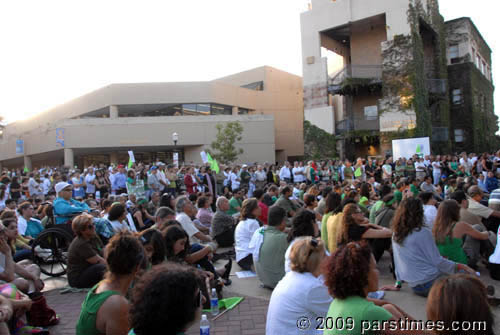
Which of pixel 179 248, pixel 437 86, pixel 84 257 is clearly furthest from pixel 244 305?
pixel 437 86

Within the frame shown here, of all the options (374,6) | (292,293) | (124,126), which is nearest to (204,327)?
(292,293)

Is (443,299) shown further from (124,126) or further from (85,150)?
(85,150)

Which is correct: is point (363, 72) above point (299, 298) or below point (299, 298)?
above

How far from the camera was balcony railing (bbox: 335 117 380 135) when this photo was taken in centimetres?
2717

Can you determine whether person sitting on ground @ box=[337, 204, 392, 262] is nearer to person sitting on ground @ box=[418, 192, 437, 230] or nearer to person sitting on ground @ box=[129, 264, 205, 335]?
person sitting on ground @ box=[418, 192, 437, 230]

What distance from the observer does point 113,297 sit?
255 cm

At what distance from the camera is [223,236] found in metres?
8.54

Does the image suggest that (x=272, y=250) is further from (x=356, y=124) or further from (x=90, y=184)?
(x=356, y=124)

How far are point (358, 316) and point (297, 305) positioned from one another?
697 millimetres

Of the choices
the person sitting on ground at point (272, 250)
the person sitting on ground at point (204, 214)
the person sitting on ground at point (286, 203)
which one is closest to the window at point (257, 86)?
the person sitting on ground at point (286, 203)

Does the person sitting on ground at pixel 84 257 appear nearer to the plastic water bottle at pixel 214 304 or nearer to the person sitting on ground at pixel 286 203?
the plastic water bottle at pixel 214 304

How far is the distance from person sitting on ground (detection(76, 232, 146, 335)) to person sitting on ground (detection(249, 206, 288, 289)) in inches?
111

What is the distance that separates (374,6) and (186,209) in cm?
2448

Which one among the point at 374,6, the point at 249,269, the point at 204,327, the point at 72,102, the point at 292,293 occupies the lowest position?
the point at 249,269
